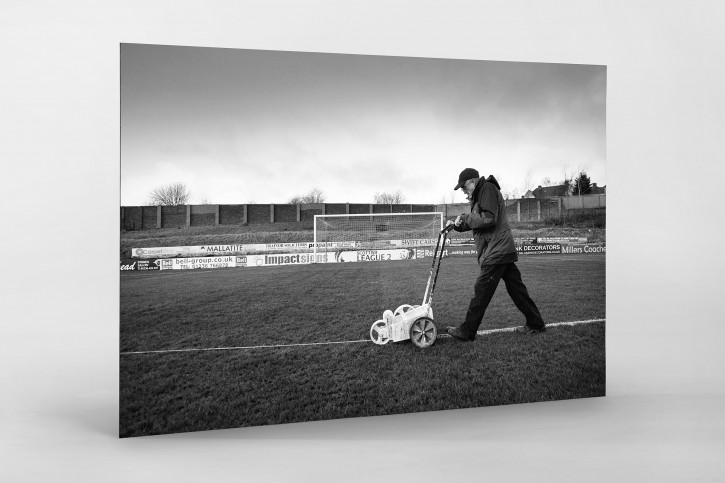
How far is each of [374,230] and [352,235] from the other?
20 cm

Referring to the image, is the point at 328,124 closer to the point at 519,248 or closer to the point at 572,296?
the point at 519,248

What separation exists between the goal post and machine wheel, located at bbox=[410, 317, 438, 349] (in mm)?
663

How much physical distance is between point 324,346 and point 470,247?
1.53m

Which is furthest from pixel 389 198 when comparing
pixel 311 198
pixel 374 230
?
pixel 311 198

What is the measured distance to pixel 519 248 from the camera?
20.5 ft

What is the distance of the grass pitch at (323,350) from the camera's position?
5387 millimetres

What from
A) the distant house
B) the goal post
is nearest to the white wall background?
the distant house

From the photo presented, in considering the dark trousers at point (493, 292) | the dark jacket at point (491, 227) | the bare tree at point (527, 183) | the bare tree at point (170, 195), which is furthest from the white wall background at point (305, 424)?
the dark jacket at point (491, 227)

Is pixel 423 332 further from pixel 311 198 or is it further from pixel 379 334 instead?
pixel 311 198

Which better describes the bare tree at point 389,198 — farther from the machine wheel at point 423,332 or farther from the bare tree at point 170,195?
the bare tree at point 170,195

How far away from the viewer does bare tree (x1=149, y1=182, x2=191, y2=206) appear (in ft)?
17.7

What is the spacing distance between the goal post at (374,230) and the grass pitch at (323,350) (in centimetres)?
17
